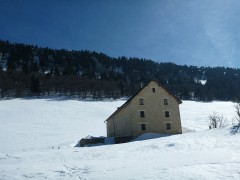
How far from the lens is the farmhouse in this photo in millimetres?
43281

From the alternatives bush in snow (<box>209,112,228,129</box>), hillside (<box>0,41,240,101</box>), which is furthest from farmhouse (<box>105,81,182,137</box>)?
hillside (<box>0,41,240,101</box>)

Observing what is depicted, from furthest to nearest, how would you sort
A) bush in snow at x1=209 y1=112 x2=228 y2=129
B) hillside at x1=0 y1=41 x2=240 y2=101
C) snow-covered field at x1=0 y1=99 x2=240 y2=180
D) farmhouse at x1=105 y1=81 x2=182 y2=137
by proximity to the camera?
hillside at x1=0 y1=41 x2=240 y2=101 → bush in snow at x1=209 y1=112 x2=228 y2=129 → farmhouse at x1=105 y1=81 x2=182 y2=137 → snow-covered field at x1=0 y1=99 x2=240 y2=180

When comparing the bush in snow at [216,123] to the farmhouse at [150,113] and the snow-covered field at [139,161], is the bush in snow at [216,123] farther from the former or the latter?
the snow-covered field at [139,161]

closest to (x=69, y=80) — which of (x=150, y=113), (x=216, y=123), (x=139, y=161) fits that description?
(x=216, y=123)

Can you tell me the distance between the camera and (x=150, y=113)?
4434 cm

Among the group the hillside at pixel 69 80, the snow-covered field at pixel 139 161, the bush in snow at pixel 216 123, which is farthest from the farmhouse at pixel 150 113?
the hillside at pixel 69 80

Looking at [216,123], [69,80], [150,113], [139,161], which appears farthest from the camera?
[69,80]

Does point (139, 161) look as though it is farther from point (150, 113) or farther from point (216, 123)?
point (216, 123)

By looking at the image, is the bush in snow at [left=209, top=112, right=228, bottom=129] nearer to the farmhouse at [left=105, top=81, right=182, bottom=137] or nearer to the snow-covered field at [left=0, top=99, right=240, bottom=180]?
the farmhouse at [left=105, top=81, right=182, bottom=137]

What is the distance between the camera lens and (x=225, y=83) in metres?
175

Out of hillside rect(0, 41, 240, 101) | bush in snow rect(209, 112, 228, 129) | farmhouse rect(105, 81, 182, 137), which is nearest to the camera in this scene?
farmhouse rect(105, 81, 182, 137)

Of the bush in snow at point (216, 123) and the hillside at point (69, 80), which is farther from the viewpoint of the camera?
the hillside at point (69, 80)

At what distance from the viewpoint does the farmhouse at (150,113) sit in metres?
43.3

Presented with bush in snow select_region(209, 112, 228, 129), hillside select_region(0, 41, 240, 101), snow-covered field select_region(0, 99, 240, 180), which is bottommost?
snow-covered field select_region(0, 99, 240, 180)
